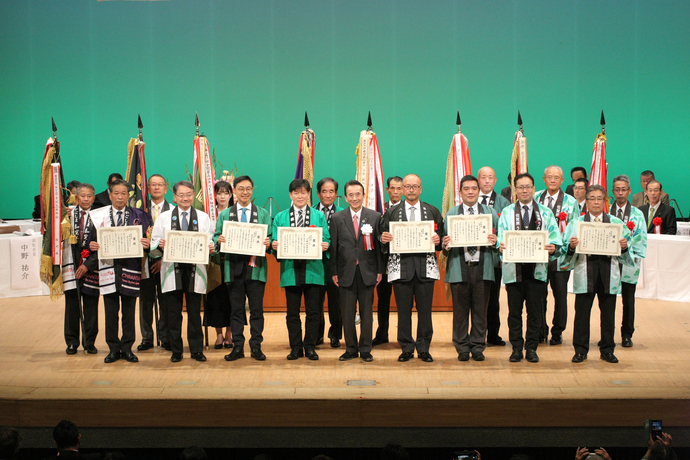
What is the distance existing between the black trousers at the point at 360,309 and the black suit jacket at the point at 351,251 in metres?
0.05

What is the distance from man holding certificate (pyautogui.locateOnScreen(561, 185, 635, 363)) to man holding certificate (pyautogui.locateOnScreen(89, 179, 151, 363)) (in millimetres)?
3155

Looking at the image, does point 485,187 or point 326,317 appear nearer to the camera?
point 485,187

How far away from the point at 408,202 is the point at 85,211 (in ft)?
7.99

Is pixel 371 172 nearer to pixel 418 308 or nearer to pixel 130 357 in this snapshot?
pixel 418 308

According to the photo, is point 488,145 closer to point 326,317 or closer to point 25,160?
point 326,317

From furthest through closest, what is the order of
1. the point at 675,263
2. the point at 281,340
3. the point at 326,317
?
1. the point at 675,263
2. the point at 326,317
3. the point at 281,340

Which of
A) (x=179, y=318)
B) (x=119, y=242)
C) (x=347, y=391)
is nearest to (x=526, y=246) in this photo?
(x=347, y=391)

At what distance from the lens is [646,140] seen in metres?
8.88

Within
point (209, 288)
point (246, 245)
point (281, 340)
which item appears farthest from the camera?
point (281, 340)

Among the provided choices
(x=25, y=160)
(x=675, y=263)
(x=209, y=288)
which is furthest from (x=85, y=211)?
(x=675, y=263)

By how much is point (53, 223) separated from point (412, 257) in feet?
9.12

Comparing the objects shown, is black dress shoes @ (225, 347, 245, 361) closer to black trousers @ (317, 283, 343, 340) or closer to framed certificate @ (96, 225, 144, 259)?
black trousers @ (317, 283, 343, 340)

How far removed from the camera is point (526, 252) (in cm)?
443

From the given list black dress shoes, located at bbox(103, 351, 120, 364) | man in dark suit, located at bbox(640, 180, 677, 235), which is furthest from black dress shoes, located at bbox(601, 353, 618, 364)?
black dress shoes, located at bbox(103, 351, 120, 364)
